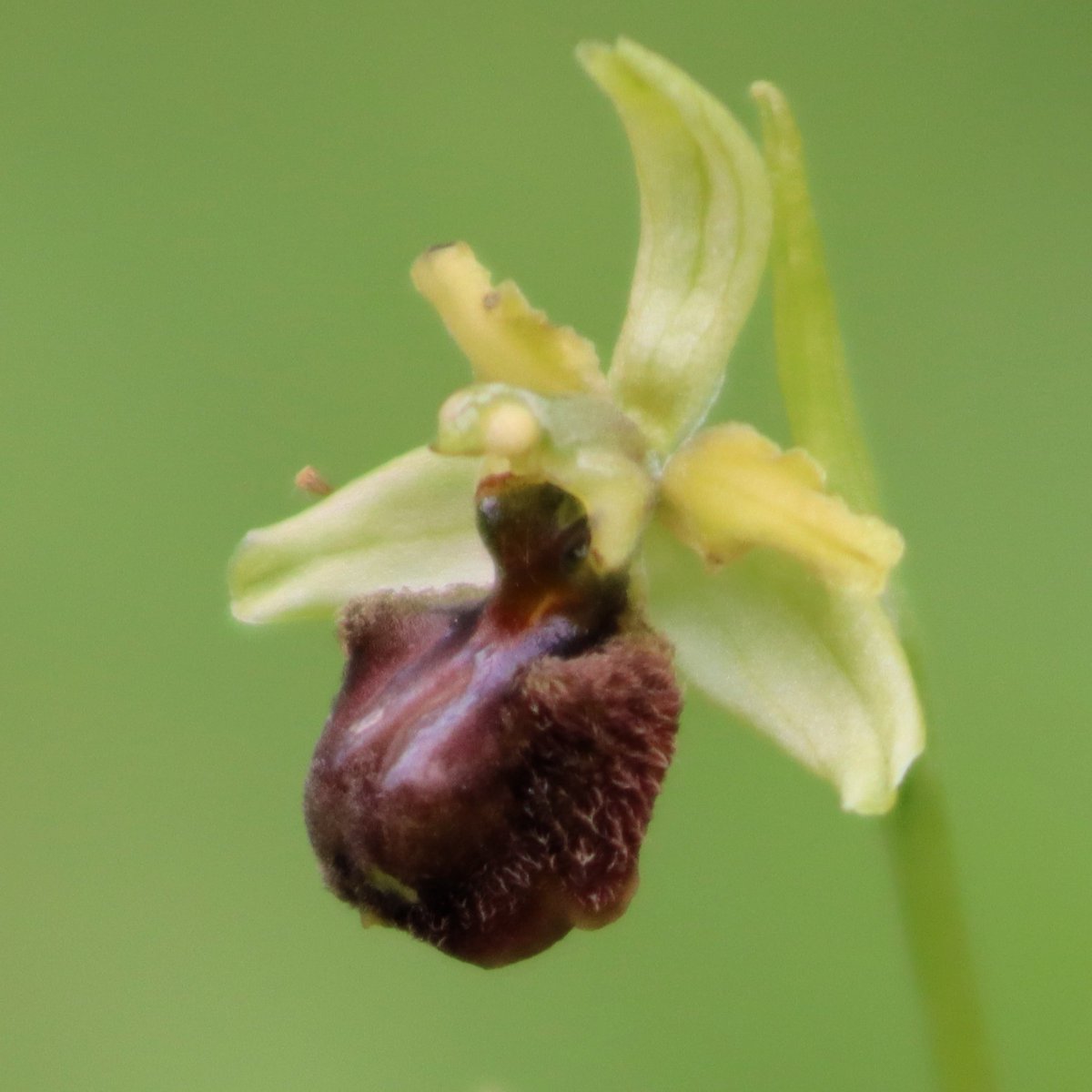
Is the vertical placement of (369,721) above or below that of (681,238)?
below

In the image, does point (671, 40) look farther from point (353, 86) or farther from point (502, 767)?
point (502, 767)

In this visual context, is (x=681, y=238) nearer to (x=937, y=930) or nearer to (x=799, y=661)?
(x=799, y=661)

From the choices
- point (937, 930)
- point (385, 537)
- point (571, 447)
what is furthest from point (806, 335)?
point (937, 930)

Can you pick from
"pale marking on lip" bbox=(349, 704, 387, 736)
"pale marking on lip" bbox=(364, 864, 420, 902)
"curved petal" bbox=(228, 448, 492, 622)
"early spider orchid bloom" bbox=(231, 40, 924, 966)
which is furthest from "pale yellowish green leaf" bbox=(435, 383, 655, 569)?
"pale marking on lip" bbox=(364, 864, 420, 902)

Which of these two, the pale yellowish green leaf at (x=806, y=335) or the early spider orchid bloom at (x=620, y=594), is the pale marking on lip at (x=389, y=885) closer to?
the early spider orchid bloom at (x=620, y=594)

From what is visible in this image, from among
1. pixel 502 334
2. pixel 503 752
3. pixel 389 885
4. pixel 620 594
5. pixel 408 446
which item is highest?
pixel 408 446

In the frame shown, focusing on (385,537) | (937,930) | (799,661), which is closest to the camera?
(799,661)

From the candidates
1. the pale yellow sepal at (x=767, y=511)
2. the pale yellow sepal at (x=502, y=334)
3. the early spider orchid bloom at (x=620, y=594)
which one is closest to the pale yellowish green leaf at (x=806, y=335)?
the early spider orchid bloom at (x=620, y=594)

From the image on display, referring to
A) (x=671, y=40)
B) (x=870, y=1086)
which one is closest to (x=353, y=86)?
(x=671, y=40)

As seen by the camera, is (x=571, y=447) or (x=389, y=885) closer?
(x=389, y=885)
